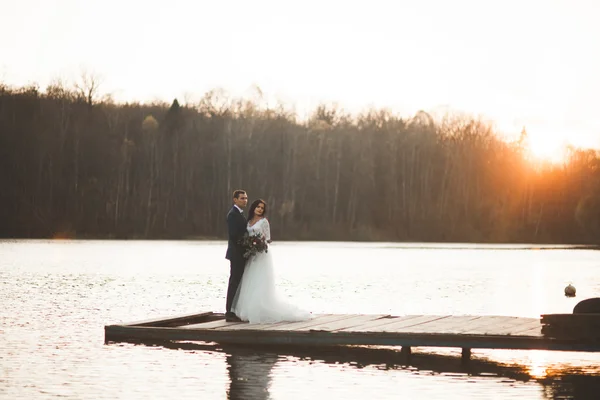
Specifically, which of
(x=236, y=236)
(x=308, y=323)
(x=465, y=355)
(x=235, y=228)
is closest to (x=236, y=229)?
(x=235, y=228)

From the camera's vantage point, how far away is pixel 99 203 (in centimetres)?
9650

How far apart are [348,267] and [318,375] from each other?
133 ft

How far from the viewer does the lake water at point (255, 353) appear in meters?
14.5

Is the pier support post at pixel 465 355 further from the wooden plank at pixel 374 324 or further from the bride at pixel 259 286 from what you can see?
the bride at pixel 259 286

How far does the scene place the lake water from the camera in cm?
1448

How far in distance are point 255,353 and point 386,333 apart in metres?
2.51

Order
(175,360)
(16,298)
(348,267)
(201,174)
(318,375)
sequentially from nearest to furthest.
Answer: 1. (318,375)
2. (175,360)
3. (16,298)
4. (348,267)
5. (201,174)

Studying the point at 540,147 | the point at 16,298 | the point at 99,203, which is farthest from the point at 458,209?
the point at 16,298

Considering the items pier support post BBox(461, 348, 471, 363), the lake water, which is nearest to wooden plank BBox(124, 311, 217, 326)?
the lake water

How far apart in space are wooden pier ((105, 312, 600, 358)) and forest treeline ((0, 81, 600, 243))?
78.6 meters

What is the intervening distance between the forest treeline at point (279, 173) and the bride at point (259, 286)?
78.9 meters

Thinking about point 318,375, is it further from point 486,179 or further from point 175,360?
point 486,179

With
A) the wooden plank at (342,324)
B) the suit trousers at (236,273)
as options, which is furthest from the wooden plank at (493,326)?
the suit trousers at (236,273)

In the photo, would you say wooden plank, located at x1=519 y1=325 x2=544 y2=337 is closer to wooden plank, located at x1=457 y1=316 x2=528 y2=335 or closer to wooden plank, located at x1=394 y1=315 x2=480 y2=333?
wooden plank, located at x1=457 y1=316 x2=528 y2=335
